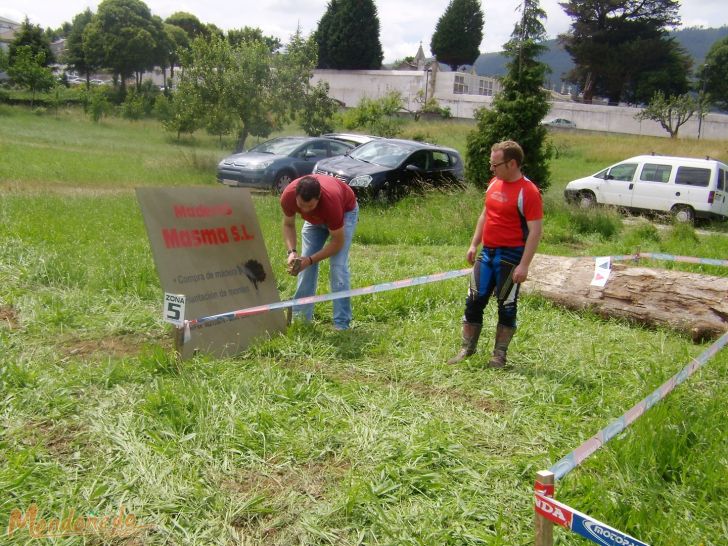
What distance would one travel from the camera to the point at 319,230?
5504 mm

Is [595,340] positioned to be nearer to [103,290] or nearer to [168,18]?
[103,290]

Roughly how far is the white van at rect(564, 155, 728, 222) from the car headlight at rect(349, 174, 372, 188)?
5.59 meters

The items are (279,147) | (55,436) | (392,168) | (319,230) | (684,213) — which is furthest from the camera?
(684,213)

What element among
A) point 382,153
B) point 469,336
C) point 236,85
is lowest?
point 469,336

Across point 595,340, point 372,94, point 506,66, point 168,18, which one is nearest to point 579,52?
point 372,94

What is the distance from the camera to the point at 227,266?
16.8 feet

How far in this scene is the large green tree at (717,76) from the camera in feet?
193

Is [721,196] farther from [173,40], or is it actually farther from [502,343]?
[173,40]

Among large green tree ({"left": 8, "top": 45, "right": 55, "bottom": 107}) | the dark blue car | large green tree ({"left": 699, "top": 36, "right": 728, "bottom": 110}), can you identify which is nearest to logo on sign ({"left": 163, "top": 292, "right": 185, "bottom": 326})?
the dark blue car

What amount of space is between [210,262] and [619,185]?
1421cm

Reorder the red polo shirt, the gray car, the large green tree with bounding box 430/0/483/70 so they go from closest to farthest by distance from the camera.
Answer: the red polo shirt → the gray car → the large green tree with bounding box 430/0/483/70

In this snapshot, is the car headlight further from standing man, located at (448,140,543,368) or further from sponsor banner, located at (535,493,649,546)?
sponsor banner, located at (535,493,649,546)

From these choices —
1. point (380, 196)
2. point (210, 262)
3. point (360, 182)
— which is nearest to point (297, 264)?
point (210, 262)

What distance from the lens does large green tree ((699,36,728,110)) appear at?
59.0 metres
